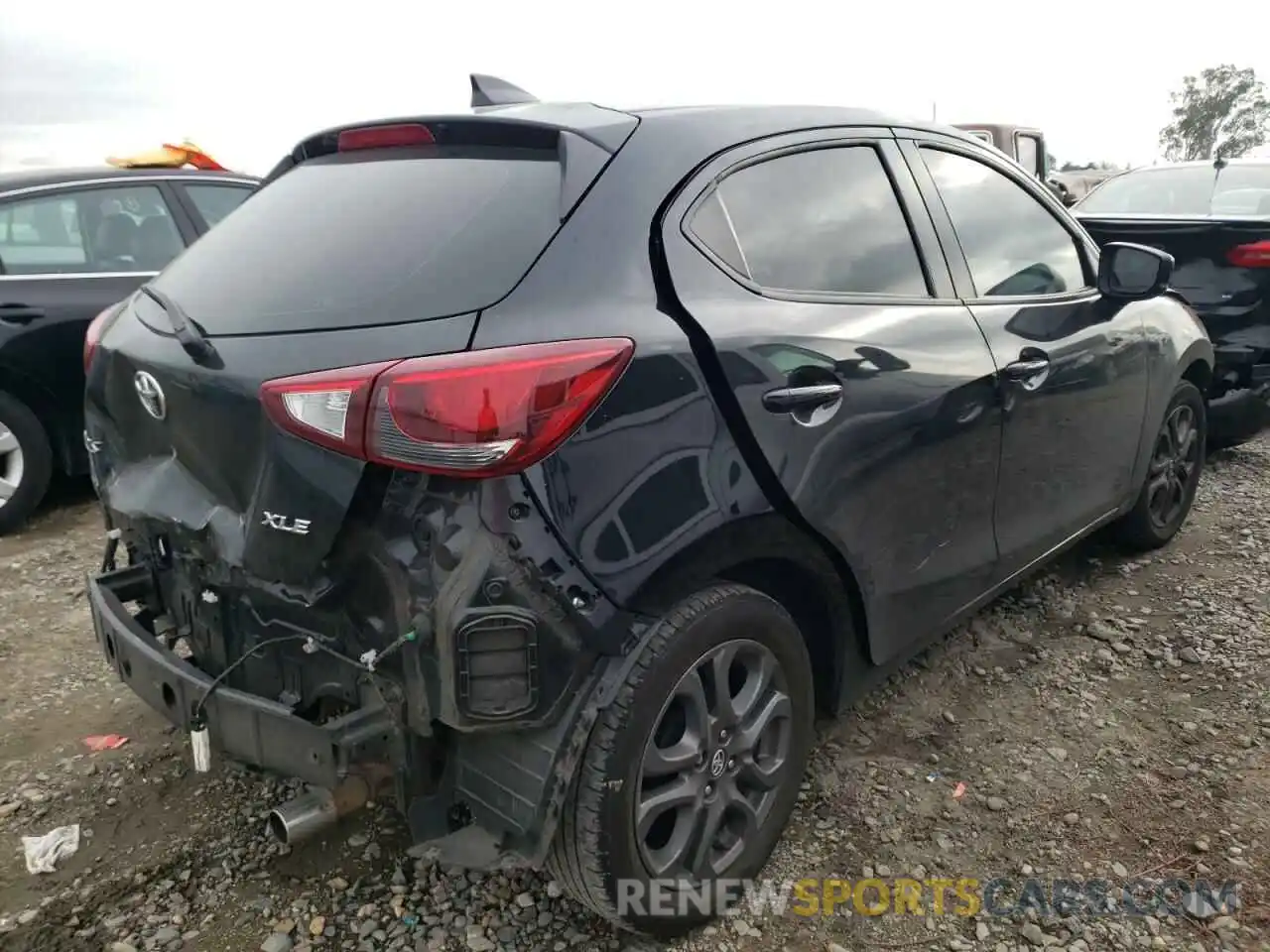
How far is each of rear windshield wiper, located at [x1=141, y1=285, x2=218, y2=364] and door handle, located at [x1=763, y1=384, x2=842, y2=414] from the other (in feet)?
3.62

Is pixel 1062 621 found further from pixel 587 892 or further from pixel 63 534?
pixel 63 534

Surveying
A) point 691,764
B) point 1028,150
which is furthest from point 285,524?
point 1028,150

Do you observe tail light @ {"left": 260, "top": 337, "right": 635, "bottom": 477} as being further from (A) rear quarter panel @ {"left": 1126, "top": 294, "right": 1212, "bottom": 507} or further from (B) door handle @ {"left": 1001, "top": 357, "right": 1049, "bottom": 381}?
(A) rear quarter panel @ {"left": 1126, "top": 294, "right": 1212, "bottom": 507}

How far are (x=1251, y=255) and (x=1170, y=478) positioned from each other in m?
1.80

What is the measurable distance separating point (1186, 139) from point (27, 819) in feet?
238

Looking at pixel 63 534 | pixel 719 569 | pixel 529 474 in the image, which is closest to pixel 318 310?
pixel 529 474

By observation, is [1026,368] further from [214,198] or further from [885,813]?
[214,198]

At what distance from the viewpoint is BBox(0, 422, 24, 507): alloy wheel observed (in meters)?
4.58

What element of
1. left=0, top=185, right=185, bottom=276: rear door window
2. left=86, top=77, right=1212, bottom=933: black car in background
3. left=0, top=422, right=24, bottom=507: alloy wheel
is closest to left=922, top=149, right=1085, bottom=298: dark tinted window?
left=86, top=77, right=1212, bottom=933: black car in background

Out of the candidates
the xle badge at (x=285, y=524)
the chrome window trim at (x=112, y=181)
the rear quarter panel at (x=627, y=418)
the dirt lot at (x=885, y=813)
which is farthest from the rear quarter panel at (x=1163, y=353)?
the chrome window trim at (x=112, y=181)

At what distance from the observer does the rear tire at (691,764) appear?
73.4 inches

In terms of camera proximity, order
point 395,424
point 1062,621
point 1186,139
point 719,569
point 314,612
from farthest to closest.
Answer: point 1186,139, point 1062,621, point 719,569, point 314,612, point 395,424

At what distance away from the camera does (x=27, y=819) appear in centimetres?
260

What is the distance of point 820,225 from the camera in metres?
2.40
